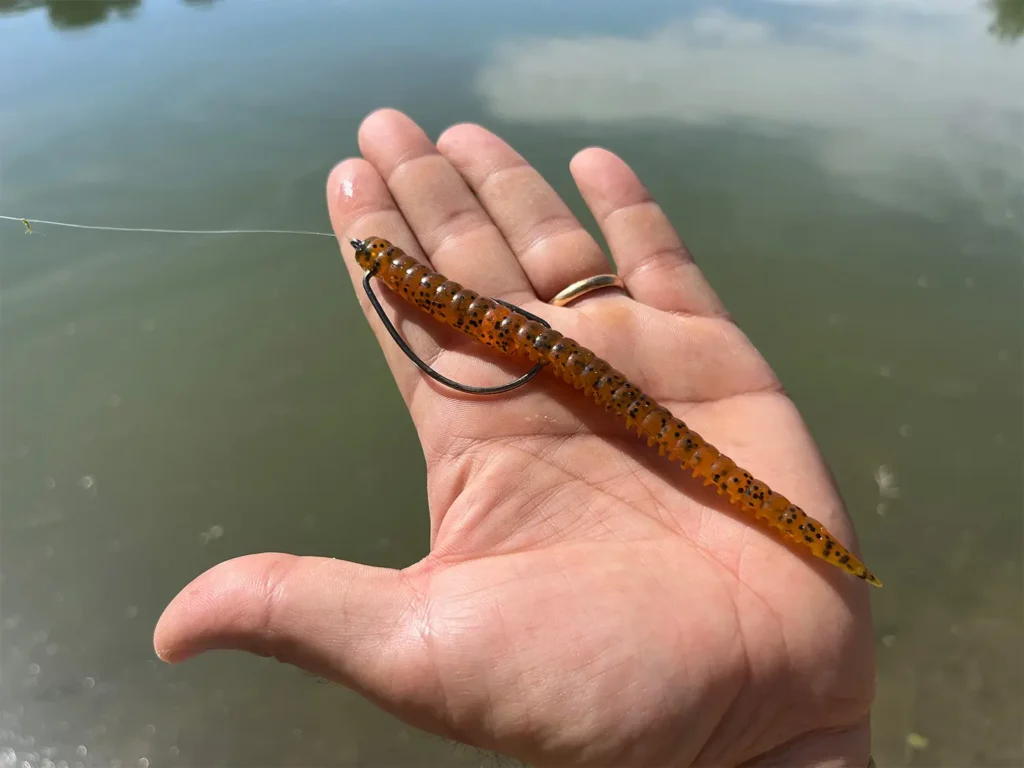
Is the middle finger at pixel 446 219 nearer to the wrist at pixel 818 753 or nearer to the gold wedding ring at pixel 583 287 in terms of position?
the gold wedding ring at pixel 583 287

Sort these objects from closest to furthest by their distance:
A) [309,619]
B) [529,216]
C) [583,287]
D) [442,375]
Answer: [309,619], [442,375], [583,287], [529,216]

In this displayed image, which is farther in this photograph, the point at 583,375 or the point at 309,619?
the point at 583,375

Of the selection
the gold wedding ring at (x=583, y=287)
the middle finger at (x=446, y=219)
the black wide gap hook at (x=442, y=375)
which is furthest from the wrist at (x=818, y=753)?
the middle finger at (x=446, y=219)

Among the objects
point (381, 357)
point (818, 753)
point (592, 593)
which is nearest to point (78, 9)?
point (381, 357)

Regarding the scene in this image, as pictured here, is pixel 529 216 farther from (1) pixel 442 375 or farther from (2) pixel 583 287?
(1) pixel 442 375

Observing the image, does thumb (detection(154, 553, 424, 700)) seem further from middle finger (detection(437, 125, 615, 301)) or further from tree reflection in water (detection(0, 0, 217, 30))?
tree reflection in water (detection(0, 0, 217, 30))

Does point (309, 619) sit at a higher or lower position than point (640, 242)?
lower

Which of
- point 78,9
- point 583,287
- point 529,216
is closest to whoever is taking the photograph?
point 583,287

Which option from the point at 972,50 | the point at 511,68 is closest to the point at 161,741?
the point at 511,68
